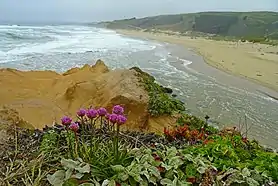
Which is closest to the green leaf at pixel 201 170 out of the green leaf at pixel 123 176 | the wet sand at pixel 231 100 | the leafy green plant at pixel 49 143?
the green leaf at pixel 123 176

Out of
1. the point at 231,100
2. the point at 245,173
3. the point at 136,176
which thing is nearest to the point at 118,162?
the point at 136,176

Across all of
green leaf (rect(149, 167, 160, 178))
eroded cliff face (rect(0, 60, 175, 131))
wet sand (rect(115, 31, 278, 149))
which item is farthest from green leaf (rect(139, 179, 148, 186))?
wet sand (rect(115, 31, 278, 149))

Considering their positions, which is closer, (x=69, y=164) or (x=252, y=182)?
(x=69, y=164)

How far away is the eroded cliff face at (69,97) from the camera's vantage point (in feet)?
25.0

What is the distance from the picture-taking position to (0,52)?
2589 cm

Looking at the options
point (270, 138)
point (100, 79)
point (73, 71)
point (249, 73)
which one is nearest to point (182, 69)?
point (249, 73)

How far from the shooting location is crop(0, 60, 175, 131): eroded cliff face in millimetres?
7613

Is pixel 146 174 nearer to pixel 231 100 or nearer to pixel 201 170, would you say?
pixel 201 170

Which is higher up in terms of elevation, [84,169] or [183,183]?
[84,169]

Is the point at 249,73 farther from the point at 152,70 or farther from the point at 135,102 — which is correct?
the point at 135,102

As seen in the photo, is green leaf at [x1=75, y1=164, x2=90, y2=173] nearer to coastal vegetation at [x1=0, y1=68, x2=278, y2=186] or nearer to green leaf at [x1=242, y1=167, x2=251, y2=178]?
coastal vegetation at [x1=0, y1=68, x2=278, y2=186]

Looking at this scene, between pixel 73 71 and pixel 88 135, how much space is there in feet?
30.4

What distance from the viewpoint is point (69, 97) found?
31.1 feet

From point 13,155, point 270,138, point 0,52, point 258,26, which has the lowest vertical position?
point 258,26
